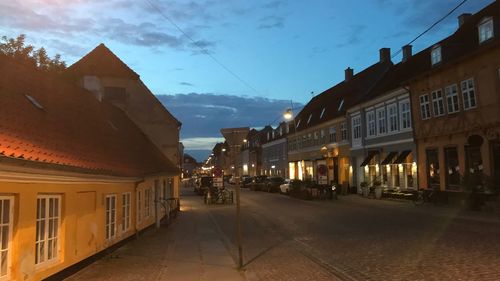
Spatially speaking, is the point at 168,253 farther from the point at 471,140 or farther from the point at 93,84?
the point at 471,140

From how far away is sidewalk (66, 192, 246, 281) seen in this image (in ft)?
34.8

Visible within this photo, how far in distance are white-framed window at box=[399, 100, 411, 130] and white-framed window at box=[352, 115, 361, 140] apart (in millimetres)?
8174

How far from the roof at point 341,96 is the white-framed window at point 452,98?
14984 millimetres

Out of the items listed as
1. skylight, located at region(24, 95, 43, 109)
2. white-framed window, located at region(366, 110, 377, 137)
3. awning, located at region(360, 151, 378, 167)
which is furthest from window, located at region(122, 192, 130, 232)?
white-framed window, located at region(366, 110, 377, 137)

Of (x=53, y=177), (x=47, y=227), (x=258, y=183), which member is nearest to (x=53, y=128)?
(x=53, y=177)

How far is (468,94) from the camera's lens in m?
27.9

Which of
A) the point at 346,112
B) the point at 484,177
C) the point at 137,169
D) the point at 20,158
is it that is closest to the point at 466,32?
the point at 484,177

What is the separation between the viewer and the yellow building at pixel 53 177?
771 cm

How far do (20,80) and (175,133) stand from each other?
21.8 m

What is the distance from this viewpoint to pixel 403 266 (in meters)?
11.0

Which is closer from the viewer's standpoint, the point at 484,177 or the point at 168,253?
the point at 168,253

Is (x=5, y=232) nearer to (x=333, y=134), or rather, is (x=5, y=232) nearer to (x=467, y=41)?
(x=467, y=41)

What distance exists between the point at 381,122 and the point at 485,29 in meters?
13.6

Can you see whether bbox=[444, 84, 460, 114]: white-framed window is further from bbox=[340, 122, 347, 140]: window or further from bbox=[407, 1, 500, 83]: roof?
bbox=[340, 122, 347, 140]: window
